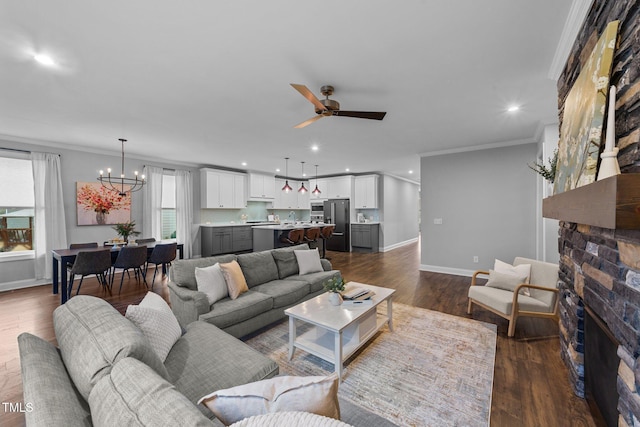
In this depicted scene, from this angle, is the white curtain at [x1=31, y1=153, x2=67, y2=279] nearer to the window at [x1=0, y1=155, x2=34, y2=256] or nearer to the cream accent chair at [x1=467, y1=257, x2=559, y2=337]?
the window at [x1=0, y1=155, x2=34, y2=256]

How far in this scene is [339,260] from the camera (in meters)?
7.08

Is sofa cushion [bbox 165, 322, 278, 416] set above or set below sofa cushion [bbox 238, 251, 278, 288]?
below

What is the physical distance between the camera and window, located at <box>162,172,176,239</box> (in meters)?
6.61

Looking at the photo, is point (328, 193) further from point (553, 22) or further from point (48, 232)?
point (553, 22)

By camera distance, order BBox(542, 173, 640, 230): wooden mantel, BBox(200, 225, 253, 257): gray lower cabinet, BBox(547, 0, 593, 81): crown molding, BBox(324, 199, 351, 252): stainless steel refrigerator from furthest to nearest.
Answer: BBox(324, 199, 351, 252): stainless steel refrigerator < BBox(200, 225, 253, 257): gray lower cabinet < BBox(547, 0, 593, 81): crown molding < BBox(542, 173, 640, 230): wooden mantel

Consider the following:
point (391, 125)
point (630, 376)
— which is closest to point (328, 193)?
point (391, 125)

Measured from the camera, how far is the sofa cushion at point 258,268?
320cm

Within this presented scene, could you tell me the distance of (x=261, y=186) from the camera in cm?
866

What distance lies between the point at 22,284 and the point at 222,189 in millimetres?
4249

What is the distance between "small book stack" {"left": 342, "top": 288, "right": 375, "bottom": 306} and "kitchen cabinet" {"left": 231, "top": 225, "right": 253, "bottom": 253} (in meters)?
5.45

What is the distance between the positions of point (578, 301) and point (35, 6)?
4201 millimetres

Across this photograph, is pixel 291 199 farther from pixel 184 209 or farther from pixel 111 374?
pixel 111 374

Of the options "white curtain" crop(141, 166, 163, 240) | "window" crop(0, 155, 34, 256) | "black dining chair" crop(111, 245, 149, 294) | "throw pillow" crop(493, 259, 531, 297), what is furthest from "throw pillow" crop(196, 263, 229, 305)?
"window" crop(0, 155, 34, 256)

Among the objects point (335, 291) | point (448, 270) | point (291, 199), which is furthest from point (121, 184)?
point (448, 270)
